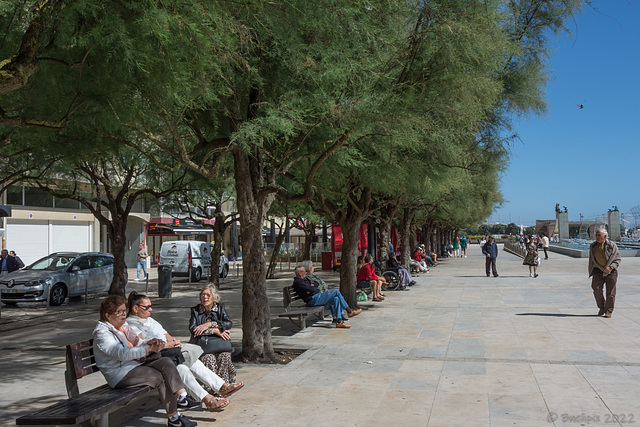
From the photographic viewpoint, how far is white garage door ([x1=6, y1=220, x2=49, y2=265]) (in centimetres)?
2730

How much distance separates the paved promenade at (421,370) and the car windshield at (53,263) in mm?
4665

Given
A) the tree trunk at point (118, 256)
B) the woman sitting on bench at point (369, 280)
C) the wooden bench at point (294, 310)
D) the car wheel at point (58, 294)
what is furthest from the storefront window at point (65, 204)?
the wooden bench at point (294, 310)

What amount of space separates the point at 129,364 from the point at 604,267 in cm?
947

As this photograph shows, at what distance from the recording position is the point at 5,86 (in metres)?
4.92

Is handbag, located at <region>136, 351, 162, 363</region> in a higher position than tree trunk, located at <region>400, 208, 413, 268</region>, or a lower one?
lower

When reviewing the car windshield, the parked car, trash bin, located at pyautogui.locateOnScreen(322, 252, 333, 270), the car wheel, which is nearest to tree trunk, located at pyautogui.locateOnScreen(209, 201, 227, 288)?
the parked car

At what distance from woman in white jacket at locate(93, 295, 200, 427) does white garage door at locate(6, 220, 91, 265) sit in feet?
82.4

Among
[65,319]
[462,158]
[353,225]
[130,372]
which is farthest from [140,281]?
[130,372]

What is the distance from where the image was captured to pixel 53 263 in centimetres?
1838

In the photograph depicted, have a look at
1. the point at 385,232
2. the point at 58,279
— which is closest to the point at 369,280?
the point at 385,232

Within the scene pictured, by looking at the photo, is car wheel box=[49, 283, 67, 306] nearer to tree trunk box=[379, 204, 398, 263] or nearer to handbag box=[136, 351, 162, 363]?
tree trunk box=[379, 204, 398, 263]

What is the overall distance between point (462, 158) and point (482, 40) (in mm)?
4914

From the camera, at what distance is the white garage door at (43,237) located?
90.4ft

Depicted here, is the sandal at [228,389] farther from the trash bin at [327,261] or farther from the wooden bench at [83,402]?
the trash bin at [327,261]
